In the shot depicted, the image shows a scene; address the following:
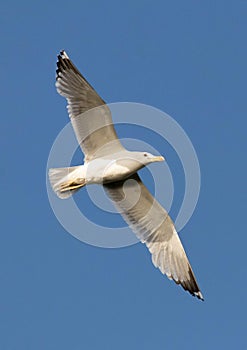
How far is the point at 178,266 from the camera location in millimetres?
17000

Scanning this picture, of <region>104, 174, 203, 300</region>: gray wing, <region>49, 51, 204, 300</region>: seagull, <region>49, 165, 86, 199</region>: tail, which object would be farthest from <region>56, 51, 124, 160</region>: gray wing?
<region>104, 174, 203, 300</region>: gray wing

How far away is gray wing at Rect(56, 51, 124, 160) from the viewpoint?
15.9 metres

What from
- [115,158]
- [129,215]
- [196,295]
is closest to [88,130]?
[115,158]

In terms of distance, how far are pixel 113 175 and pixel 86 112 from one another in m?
1.15

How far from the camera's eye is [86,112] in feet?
52.6

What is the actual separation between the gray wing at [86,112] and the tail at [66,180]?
15.6 inches

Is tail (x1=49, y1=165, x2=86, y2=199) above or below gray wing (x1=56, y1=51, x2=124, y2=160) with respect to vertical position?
below

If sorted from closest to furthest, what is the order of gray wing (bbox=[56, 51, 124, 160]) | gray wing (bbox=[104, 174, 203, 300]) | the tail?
gray wing (bbox=[56, 51, 124, 160])
the tail
gray wing (bbox=[104, 174, 203, 300])

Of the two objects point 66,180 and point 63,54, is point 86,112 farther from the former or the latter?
point 66,180

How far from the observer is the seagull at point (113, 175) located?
1597cm

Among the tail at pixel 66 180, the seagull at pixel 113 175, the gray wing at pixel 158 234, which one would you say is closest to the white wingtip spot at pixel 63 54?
the seagull at pixel 113 175

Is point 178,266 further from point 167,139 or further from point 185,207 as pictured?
point 167,139

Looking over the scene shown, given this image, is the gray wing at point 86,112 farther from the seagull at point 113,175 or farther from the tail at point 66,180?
the tail at point 66,180

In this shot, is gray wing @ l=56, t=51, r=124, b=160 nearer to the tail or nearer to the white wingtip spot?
the white wingtip spot
